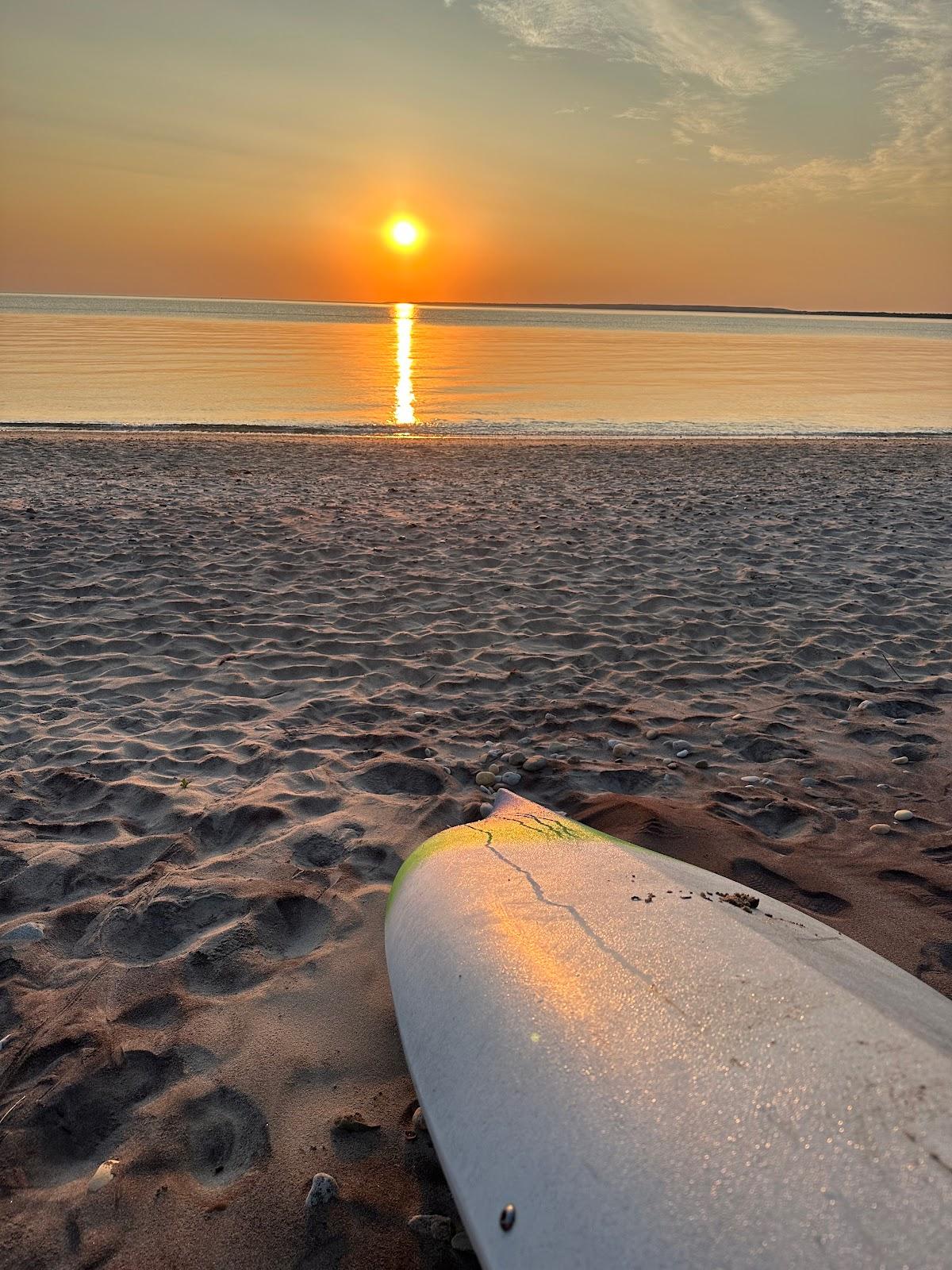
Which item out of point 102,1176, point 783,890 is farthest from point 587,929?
point 102,1176

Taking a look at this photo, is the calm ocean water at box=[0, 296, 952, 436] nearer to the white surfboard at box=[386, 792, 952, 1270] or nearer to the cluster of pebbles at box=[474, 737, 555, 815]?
the cluster of pebbles at box=[474, 737, 555, 815]

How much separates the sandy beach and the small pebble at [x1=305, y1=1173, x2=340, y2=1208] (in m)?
0.02

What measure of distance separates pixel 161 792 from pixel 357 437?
13.3 m

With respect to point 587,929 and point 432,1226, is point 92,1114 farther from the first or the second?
point 587,929

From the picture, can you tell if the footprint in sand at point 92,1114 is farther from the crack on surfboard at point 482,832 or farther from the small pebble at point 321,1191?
the crack on surfboard at point 482,832

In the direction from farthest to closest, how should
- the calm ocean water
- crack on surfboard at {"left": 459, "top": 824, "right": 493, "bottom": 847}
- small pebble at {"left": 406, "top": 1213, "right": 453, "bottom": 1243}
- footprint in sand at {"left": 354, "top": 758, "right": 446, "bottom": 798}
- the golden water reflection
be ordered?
the golden water reflection, the calm ocean water, footprint in sand at {"left": 354, "top": 758, "right": 446, "bottom": 798}, crack on surfboard at {"left": 459, "top": 824, "right": 493, "bottom": 847}, small pebble at {"left": 406, "top": 1213, "right": 453, "bottom": 1243}

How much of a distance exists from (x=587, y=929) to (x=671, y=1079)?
25.2 inches

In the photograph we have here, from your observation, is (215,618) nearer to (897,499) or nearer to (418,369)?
(897,499)

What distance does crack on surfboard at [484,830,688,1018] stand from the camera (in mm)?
2238

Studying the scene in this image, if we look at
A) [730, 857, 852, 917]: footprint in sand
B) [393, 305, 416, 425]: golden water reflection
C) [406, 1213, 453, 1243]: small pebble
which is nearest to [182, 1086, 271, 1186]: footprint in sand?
[406, 1213, 453, 1243]: small pebble

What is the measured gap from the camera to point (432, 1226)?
202 cm

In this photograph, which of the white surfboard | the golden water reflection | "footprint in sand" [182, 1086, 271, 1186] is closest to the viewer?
the white surfboard

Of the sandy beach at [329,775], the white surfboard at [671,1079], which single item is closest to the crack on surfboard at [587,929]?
the white surfboard at [671,1079]

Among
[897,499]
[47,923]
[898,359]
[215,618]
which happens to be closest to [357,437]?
[897,499]
